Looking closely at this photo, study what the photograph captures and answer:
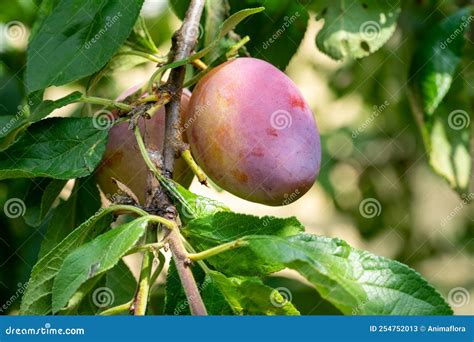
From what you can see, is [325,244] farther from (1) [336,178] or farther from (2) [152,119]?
(1) [336,178]

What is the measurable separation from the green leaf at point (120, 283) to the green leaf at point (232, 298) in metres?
0.30

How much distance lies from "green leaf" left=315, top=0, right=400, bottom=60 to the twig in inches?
11.0

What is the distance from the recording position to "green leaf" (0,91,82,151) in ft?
3.13

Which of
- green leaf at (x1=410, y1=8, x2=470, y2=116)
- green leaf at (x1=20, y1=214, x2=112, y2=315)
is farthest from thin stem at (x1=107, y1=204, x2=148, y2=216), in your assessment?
green leaf at (x1=410, y1=8, x2=470, y2=116)

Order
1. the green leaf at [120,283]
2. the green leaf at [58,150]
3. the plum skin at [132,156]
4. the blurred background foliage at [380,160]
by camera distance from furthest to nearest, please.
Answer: the blurred background foliage at [380,160] < the green leaf at [120,283] < the plum skin at [132,156] < the green leaf at [58,150]

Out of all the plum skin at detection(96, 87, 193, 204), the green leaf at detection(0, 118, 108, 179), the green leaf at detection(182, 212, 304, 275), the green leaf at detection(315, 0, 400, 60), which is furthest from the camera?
the green leaf at detection(315, 0, 400, 60)

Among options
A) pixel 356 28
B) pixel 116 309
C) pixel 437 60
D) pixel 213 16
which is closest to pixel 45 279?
pixel 116 309

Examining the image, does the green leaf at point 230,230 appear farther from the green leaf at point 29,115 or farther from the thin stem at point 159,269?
the green leaf at point 29,115

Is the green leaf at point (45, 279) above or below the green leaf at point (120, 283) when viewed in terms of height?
above

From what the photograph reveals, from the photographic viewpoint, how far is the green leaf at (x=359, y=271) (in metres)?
0.71

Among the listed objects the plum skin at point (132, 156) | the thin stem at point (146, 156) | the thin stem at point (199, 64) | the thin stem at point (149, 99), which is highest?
the thin stem at point (199, 64)

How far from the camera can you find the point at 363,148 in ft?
6.59

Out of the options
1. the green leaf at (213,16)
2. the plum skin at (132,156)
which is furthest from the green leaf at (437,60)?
the plum skin at (132,156)

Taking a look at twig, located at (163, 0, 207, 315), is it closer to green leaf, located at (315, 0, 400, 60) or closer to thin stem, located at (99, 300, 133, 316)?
thin stem, located at (99, 300, 133, 316)
